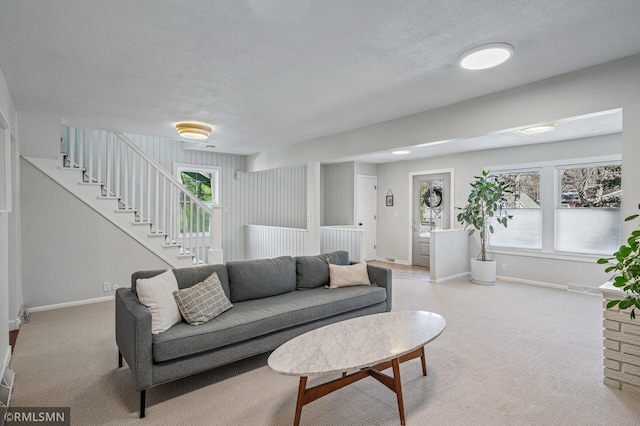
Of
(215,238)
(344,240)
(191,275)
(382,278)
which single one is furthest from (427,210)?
(191,275)

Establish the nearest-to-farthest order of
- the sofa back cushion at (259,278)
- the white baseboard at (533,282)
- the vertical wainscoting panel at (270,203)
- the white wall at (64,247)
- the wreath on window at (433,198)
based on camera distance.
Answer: the sofa back cushion at (259,278), the white wall at (64,247), the white baseboard at (533,282), the wreath on window at (433,198), the vertical wainscoting panel at (270,203)

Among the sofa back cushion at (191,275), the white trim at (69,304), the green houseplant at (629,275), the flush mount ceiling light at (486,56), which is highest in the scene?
the flush mount ceiling light at (486,56)

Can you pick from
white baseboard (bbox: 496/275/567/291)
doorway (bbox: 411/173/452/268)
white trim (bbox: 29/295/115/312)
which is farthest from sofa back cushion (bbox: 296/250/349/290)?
doorway (bbox: 411/173/452/268)

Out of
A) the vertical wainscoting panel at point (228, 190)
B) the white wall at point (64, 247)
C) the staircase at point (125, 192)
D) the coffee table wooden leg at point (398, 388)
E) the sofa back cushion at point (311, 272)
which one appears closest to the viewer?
the coffee table wooden leg at point (398, 388)

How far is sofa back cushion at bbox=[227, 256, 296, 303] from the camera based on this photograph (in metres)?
3.12

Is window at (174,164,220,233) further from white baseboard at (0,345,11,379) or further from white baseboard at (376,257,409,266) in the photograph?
white baseboard at (0,345,11,379)

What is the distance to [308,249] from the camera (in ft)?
20.2

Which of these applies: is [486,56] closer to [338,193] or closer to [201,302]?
[201,302]

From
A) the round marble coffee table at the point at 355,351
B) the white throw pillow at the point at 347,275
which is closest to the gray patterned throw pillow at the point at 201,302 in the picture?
the round marble coffee table at the point at 355,351

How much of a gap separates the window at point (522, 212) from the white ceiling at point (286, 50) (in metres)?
3.09

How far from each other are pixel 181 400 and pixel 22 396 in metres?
1.13

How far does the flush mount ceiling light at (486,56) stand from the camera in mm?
2499

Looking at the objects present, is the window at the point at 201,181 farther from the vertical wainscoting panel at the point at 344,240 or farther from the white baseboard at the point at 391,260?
the white baseboard at the point at 391,260

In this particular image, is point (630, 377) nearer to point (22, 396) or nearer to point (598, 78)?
point (598, 78)
